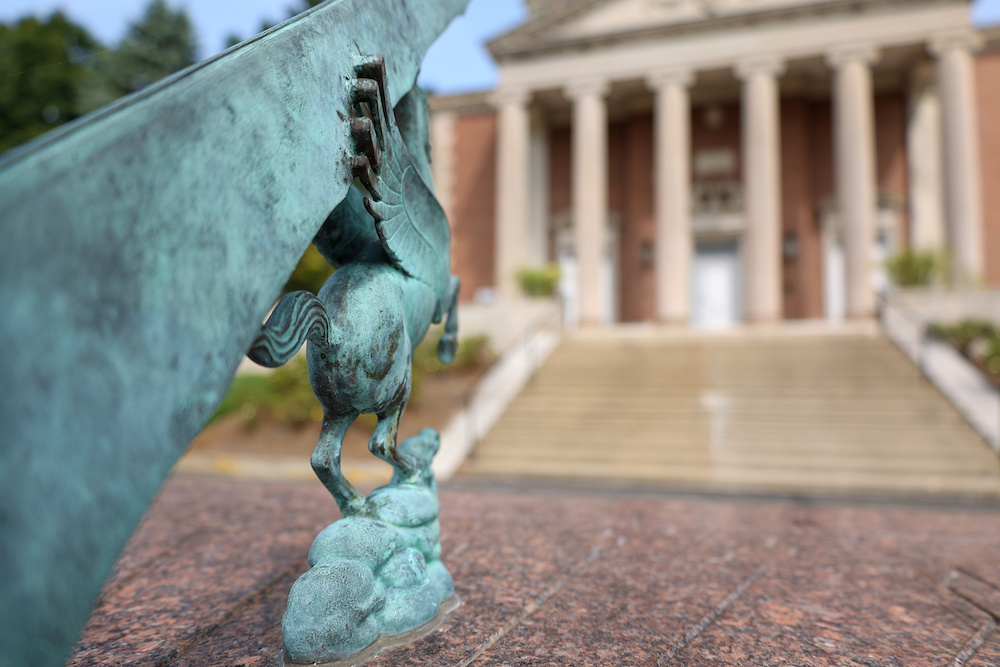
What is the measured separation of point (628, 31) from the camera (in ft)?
61.5

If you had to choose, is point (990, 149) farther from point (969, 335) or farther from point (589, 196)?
point (589, 196)

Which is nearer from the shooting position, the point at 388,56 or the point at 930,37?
the point at 388,56

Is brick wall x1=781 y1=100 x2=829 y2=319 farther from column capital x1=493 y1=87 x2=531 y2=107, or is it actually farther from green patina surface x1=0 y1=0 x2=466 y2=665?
green patina surface x1=0 y1=0 x2=466 y2=665

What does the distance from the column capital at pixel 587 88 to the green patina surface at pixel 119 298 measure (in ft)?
63.0

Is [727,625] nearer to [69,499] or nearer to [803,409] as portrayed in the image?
[69,499]

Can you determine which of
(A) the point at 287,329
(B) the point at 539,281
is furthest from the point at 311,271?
(A) the point at 287,329

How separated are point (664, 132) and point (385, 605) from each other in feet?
59.5

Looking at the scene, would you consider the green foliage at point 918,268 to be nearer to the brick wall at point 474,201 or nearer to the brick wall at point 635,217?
the brick wall at point 635,217

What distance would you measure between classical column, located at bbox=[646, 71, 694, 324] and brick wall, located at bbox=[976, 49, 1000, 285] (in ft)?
28.5

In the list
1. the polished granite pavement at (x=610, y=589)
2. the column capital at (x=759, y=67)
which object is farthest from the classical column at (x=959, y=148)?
the polished granite pavement at (x=610, y=589)

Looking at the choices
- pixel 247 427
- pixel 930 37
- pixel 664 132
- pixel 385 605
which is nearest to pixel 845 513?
pixel 385 605

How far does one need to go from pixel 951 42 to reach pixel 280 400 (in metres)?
18.8

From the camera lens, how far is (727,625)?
250 centimetres

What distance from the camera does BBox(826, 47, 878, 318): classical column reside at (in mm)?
16422
